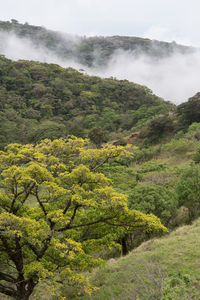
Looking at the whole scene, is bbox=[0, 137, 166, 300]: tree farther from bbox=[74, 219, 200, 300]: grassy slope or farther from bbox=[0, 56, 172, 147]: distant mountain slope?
bbox=[0, 56, 172, 147]: distant mountain slope

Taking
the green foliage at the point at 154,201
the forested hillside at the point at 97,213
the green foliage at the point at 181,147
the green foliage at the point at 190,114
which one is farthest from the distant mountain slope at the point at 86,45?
the green foliage at the point at 154,201

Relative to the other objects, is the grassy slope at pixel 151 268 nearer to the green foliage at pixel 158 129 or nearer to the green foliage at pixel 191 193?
the green foliage at pixel 191 193

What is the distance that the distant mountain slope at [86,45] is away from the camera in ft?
498

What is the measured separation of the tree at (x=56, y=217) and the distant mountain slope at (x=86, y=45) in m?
148

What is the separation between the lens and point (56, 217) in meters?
6.67

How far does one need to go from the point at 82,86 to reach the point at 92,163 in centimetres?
6590

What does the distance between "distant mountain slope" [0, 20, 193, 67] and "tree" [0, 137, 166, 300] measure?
14787 cm

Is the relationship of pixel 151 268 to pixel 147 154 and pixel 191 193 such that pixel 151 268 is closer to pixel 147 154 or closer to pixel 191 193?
pixel 191 193

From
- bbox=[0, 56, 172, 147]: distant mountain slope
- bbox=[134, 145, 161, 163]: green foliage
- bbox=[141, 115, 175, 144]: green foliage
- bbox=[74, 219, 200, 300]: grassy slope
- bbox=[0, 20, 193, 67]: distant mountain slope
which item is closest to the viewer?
bbox=[74, 219, 200, 300]: grassy slope

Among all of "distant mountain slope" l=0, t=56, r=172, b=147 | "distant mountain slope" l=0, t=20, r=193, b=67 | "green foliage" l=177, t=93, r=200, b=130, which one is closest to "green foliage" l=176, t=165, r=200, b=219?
"green foliage" l=177, t=93, r=200, b=130

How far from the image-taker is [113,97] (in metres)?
70.6

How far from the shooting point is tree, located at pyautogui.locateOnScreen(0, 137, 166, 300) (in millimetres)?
6562

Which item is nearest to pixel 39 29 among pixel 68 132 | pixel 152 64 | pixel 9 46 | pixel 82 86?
pixel 9 46

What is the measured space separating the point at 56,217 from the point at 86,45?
172 m
